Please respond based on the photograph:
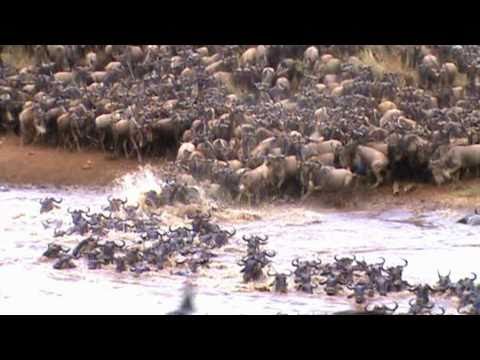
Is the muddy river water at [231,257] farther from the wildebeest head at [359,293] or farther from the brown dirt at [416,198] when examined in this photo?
the brown dirt at [416,198]

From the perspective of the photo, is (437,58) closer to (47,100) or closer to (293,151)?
(293,151)

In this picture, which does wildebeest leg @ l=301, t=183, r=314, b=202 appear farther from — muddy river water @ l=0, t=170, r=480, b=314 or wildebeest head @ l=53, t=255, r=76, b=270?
wildebeest head @ l=53, t=255, r=76, b=270

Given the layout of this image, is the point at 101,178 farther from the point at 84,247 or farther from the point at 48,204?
the point at 84,247

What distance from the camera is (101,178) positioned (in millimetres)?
7789

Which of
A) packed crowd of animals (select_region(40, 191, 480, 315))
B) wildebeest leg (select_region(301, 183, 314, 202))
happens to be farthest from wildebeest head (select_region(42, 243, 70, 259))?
wildebeest leg (select_region(301, 183, 314, 202))

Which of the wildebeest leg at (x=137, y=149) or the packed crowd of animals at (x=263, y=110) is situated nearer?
the packed crowd of animals at (x=263, y=110)

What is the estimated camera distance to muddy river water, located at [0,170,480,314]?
4.97m

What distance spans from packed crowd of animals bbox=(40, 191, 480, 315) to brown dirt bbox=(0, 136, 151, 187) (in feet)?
4.04

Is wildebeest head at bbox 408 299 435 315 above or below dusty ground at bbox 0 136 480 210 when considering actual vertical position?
below

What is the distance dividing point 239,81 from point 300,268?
3.43m

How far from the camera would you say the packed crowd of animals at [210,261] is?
5152 millimetres

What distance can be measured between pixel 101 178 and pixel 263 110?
4.34 feet

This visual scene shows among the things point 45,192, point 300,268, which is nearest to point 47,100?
point 45,192

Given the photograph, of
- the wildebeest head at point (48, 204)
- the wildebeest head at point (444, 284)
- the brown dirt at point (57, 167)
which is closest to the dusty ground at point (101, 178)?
the brown dirt at point (57, 167)
